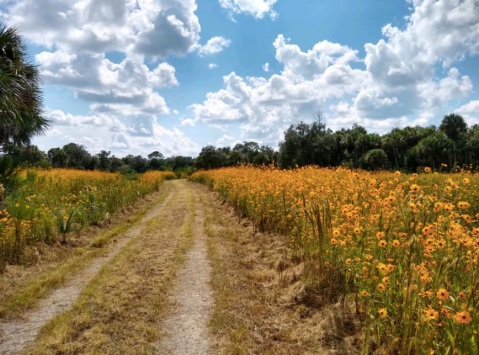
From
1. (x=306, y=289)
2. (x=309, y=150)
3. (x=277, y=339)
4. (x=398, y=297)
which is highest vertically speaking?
(x=309, y=150)

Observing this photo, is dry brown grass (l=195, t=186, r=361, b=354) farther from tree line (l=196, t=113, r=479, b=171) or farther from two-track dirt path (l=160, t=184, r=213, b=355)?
tree line (l=196, t=113, r=479, b=171)

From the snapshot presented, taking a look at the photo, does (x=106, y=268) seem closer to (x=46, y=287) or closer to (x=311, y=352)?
(x=46, y=287)

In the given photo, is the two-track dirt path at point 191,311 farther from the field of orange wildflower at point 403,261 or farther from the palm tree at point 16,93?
the palm tree at point 16,93

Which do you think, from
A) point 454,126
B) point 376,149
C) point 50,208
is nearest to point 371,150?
point 376,149

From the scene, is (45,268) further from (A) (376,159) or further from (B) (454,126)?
(B) (454,126)

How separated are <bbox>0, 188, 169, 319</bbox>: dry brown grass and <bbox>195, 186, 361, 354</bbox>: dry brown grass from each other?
2517 mm

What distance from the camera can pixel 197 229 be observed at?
8688mm

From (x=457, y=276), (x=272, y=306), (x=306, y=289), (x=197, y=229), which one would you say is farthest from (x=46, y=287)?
(x=457, y=276)

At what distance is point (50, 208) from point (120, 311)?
533 cm

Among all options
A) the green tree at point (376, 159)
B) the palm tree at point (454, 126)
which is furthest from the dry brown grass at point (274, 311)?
the palm tree at point (454, 126)

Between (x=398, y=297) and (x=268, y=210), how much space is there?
4614 millimetres

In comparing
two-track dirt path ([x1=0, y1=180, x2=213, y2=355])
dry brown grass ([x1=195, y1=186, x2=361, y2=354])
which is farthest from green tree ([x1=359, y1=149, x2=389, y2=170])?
two-track dirt path ([x1=0, y1=180, x2=213, y2=355])

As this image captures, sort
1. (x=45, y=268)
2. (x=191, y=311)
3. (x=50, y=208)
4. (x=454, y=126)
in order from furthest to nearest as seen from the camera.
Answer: (x=454, y=126), (x=50, y=208), (x=45, y=268), (x=191, y=311)

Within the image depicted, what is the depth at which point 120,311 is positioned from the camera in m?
3.84
